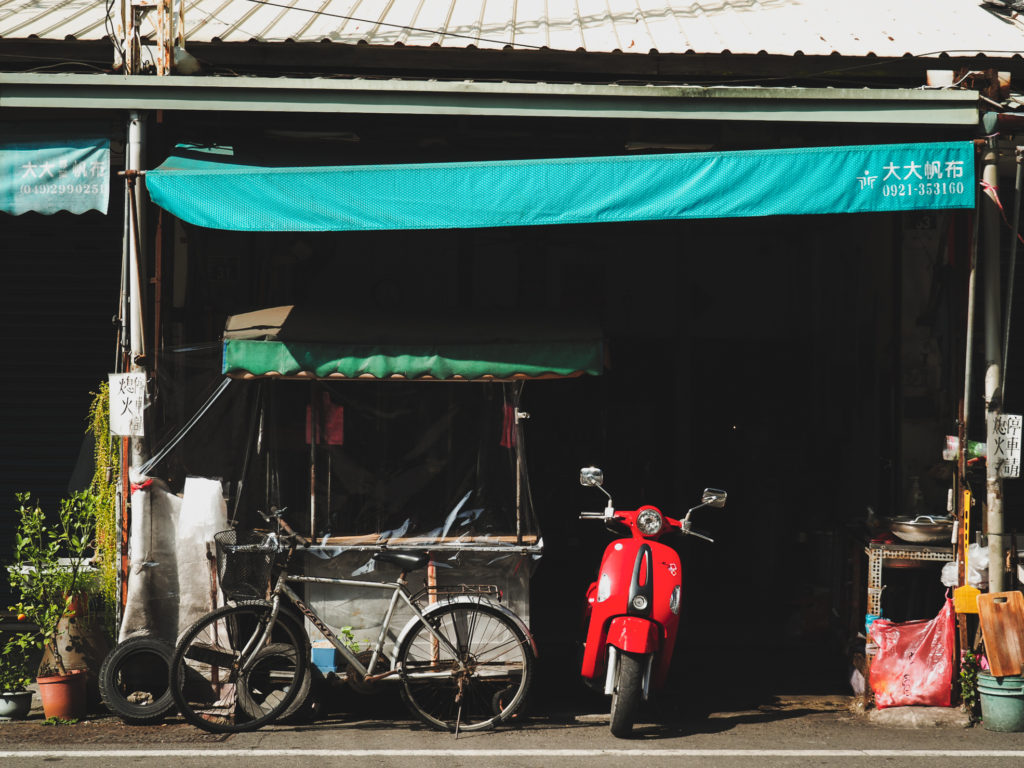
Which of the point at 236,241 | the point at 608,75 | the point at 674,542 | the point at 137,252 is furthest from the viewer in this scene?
the point at 674,542

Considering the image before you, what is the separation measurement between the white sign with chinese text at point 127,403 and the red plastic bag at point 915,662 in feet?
17.5

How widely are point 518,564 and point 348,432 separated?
150cm

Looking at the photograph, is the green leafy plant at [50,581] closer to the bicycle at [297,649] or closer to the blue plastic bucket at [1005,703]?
the bicycle at [297,649]

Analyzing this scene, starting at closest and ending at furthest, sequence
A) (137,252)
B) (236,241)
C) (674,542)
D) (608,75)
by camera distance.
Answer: (137,252)
(608,75)
(236,241)
(674,542)

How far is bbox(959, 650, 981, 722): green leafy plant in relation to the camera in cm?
677

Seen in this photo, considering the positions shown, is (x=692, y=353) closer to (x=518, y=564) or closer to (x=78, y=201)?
(x=518, y=564)

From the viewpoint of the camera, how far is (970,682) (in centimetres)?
678

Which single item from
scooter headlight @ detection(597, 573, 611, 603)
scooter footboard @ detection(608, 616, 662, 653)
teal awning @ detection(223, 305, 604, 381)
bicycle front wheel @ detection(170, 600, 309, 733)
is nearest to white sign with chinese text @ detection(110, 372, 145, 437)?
teal awning @ detection(223, 305, 604, 381)

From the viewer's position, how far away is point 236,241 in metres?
8.89

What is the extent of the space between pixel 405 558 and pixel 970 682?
4.00 metres

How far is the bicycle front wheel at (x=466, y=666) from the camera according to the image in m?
6.51

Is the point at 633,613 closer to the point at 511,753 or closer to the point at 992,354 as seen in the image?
the point at 511,753

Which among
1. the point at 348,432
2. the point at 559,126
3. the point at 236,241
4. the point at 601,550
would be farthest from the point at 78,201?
the point at 601,550

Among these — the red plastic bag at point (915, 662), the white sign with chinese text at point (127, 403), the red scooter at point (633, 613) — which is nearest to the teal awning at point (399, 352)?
the white sign with chinese text at point (127, 403)
